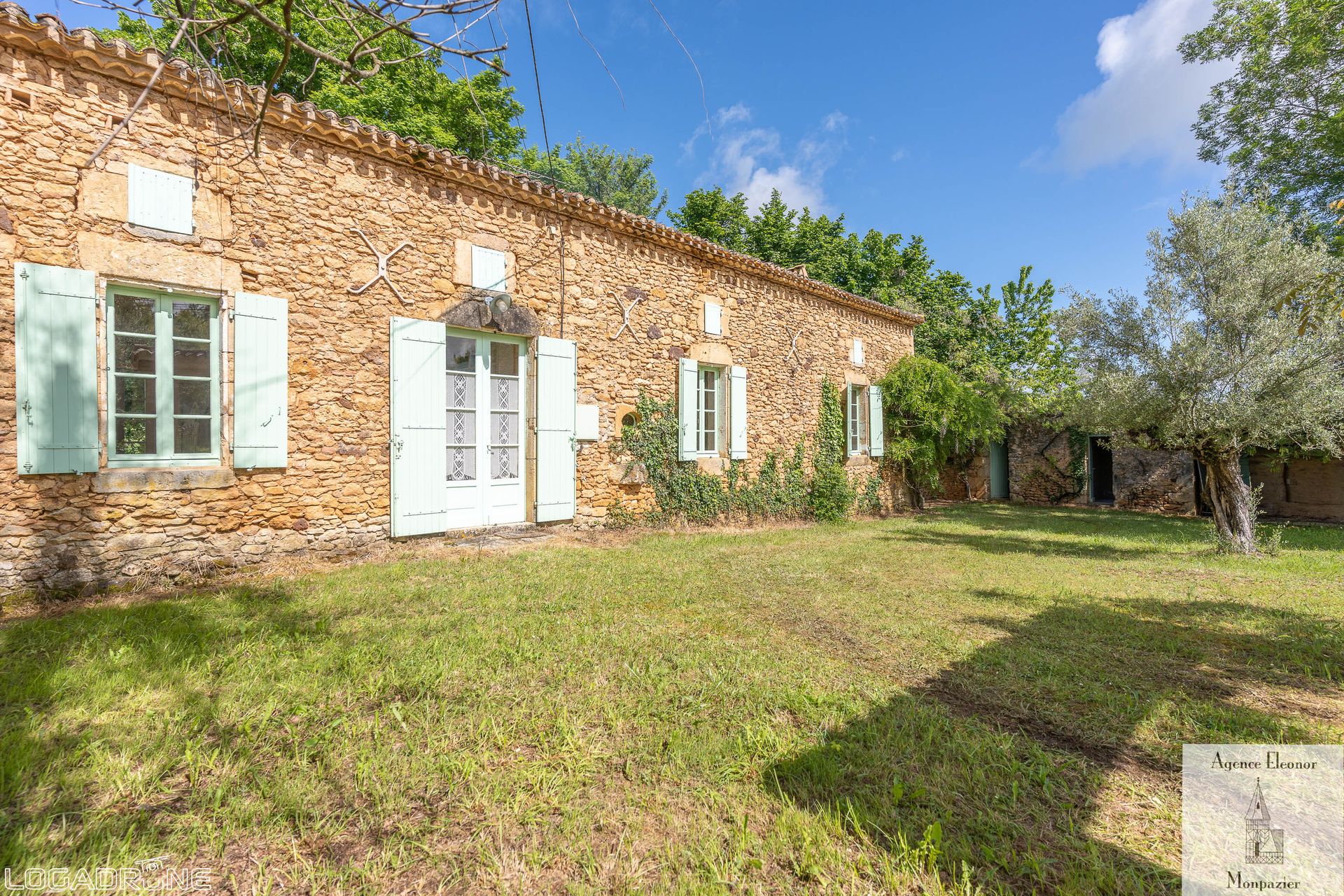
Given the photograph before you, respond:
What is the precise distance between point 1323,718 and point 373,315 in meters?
6.77

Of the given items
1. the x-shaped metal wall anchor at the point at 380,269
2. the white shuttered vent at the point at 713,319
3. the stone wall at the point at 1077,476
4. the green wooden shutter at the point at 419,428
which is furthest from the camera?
the stone wall at the point at 1077,476

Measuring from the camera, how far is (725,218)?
56.1 feet

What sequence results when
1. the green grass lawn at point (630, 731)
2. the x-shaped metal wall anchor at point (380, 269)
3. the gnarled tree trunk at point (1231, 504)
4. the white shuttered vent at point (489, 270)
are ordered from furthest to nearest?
1. the gnarled tree trunk at point (1231, 504)
2. the white shuttered vent at point (489, 270)
3. the x-shaped metal wall anchor at point (380, 269)
4. the green grass lawn at point (630, 731)

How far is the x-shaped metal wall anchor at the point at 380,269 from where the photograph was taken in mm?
5039

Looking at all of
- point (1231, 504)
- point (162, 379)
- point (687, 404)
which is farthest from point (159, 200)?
point (1231, 504)

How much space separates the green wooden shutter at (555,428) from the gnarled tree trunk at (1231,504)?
7634 millimetres

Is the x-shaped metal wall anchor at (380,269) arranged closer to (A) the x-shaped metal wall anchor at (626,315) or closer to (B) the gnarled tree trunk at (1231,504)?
(A) the x-shaped metal wall anchor at (626,315)

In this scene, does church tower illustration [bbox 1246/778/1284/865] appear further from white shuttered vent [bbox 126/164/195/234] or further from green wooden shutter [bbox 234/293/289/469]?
white shuttered vent [bbox 126/164/195/234]

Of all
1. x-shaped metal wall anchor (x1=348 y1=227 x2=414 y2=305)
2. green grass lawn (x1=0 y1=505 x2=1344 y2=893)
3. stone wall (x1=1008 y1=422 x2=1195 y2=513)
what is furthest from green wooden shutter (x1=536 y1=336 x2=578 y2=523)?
stone wall (x1=1008 y1=422 x2=1195 y2=513)

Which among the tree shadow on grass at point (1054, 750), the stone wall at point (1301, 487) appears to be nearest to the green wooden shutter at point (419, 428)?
the tree shadow on grass at point (1054, 750)

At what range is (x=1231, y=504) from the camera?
645cm

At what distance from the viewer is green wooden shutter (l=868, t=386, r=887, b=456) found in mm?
10414

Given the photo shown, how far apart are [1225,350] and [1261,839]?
6.65m

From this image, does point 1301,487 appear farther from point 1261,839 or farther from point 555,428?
point 555,428
